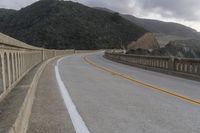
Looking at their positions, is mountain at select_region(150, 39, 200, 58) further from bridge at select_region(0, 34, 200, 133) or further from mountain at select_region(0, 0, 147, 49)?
mountain at select_region(0, 0, 147, 49)

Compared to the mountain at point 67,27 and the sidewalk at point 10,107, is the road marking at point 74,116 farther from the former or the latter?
the mountain at point 67,27

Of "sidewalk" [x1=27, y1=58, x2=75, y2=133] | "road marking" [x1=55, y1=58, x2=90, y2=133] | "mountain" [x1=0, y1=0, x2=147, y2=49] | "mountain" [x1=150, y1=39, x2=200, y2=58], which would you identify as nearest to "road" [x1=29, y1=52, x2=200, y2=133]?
"road marking" [x1=55, y1=58, x2=90, y2=133]

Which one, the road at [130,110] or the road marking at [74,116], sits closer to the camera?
the road marking at [74,116]

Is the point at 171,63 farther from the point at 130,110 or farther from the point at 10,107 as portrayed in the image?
the point at 10,107

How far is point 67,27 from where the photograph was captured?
164m

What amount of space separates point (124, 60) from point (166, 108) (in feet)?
98.4

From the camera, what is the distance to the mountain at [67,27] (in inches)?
5950

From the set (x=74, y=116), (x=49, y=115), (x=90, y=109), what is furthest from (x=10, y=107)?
(x=90, y=109)

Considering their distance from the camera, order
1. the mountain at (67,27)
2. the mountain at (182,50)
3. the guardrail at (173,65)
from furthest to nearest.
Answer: the mountain at (67,27)
the mountain at (182,50)
the guardrail at (173,65)

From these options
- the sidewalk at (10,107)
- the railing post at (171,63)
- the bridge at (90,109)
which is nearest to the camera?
the sidewalk at (10,107)

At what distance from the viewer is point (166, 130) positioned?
7.70 meters

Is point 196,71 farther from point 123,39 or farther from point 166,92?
point 123,39

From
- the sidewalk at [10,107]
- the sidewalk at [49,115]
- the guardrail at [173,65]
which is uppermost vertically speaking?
the sidewalk at [10,107]

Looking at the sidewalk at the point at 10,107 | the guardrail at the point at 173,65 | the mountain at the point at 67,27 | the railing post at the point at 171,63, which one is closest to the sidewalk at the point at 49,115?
the sidewalk at the point at 10,107
